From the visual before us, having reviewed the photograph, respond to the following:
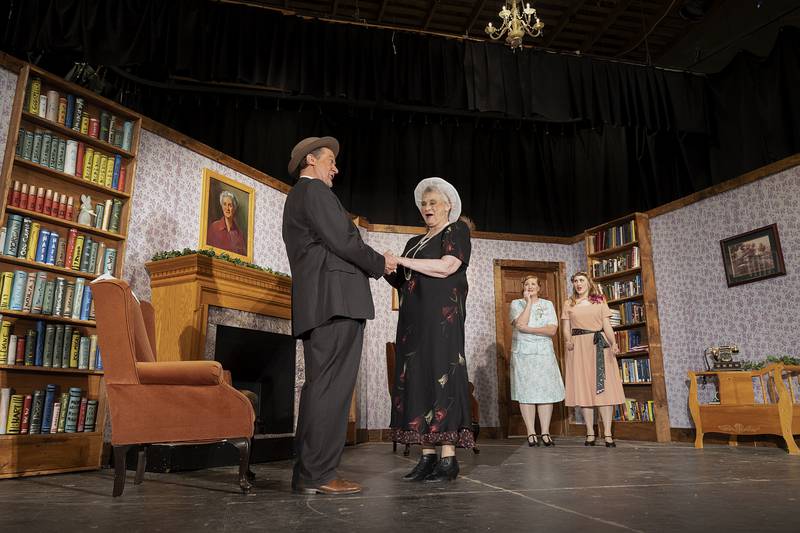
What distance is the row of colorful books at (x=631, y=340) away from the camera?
688 centimetres

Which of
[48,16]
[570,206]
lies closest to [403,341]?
[48,16]

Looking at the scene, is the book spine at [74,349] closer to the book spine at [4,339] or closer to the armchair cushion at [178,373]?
the book spine at [4,339]

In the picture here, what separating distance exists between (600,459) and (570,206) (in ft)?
17.4

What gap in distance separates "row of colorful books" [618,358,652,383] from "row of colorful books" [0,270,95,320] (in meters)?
5.67

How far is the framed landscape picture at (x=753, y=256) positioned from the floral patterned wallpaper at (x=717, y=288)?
64mm

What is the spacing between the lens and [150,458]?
341 cm

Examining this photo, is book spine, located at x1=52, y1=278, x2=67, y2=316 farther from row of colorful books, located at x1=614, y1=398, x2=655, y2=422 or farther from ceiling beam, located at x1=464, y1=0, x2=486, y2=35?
row of colorful books, located at x1=614, y1=398, x2=655, y2=422

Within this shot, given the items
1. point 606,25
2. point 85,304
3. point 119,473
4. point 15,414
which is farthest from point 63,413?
point 606,25

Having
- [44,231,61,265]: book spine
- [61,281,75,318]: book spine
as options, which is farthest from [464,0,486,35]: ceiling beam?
[61,281,75,318]: book spine

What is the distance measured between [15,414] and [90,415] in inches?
18.8

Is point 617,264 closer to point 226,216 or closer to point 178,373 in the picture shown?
point 226,216

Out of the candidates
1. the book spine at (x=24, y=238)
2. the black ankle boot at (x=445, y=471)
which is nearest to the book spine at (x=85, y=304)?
the book spine at (x=24, y=238)

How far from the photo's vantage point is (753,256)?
18.8 feet

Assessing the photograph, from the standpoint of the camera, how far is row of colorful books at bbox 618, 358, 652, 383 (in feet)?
21.9
